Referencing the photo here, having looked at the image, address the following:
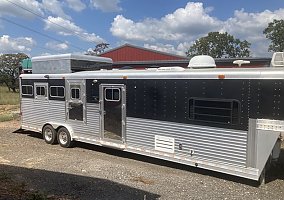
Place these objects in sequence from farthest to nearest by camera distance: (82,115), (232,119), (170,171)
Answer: (82,115), (170,171), (232,119)

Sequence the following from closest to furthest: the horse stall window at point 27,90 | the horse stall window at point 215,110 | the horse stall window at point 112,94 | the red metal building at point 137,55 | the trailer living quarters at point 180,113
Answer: the trailer living quarters at point 180,113
the horse stall window at point 215,110
the horse stall window at point 112,94
the horse stall window at point 27,90
the red metal building at point 137,55

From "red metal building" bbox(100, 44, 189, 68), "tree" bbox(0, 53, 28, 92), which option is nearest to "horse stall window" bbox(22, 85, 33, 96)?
"red metal building" bbox(100, 44, 189, 68)

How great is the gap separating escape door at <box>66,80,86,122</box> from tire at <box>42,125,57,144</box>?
40.4 inches

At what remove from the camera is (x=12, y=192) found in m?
6.15

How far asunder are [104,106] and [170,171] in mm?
2728

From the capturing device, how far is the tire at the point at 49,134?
11.4m

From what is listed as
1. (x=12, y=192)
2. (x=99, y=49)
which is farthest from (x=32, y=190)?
(x=99, y=49)

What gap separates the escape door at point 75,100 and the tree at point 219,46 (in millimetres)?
61028

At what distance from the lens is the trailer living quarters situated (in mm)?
6691

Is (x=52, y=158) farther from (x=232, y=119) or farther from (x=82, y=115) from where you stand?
(x=232, y=119)

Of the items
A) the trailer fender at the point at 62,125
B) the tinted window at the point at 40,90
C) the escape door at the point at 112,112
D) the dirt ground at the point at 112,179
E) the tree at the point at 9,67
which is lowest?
the dirt ground at the point at 112,179

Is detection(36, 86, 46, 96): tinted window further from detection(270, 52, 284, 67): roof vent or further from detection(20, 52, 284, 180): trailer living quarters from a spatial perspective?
detection(270, 52, 284, 67): roof vent

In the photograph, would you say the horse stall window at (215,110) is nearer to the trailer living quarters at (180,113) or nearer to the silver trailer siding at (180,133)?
the trailer living quarters at (180,113)

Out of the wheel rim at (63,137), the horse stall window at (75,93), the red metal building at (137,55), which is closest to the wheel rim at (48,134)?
the wheel rim at (63,137)
